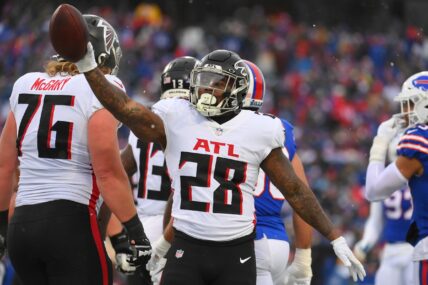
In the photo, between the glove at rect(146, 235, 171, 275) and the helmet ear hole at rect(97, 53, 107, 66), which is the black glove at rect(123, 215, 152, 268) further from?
the helmet ear hole at rect(97, 53, 107, 66)

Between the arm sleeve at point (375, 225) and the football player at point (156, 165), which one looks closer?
the football player at point (156, 165)

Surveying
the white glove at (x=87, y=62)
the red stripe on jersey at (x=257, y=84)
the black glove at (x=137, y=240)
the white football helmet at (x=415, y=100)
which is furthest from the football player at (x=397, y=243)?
the white glove at (x=87, y=62)

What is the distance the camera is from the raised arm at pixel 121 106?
14.2 feet

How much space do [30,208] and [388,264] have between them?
4130 millimetres

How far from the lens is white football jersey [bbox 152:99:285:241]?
15.1ft

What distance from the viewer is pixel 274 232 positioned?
5.79m

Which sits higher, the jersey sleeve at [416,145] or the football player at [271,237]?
the jersey sleeve at [416,145]

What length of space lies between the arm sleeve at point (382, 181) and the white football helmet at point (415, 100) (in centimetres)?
36

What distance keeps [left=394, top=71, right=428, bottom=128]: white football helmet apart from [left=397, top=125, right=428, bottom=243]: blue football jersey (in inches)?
9.1

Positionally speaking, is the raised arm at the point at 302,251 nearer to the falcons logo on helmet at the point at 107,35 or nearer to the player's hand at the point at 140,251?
the player's hand at the point at 140,251

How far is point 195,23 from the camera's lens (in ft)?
70.7

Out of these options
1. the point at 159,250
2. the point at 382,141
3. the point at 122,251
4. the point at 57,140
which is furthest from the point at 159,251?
the point at 382,141

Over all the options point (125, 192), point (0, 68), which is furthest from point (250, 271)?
point (0, 68)

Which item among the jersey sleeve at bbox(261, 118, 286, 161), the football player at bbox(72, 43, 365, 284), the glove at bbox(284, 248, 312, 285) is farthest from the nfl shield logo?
the glove at bbox(284, 248, 312, 285)
